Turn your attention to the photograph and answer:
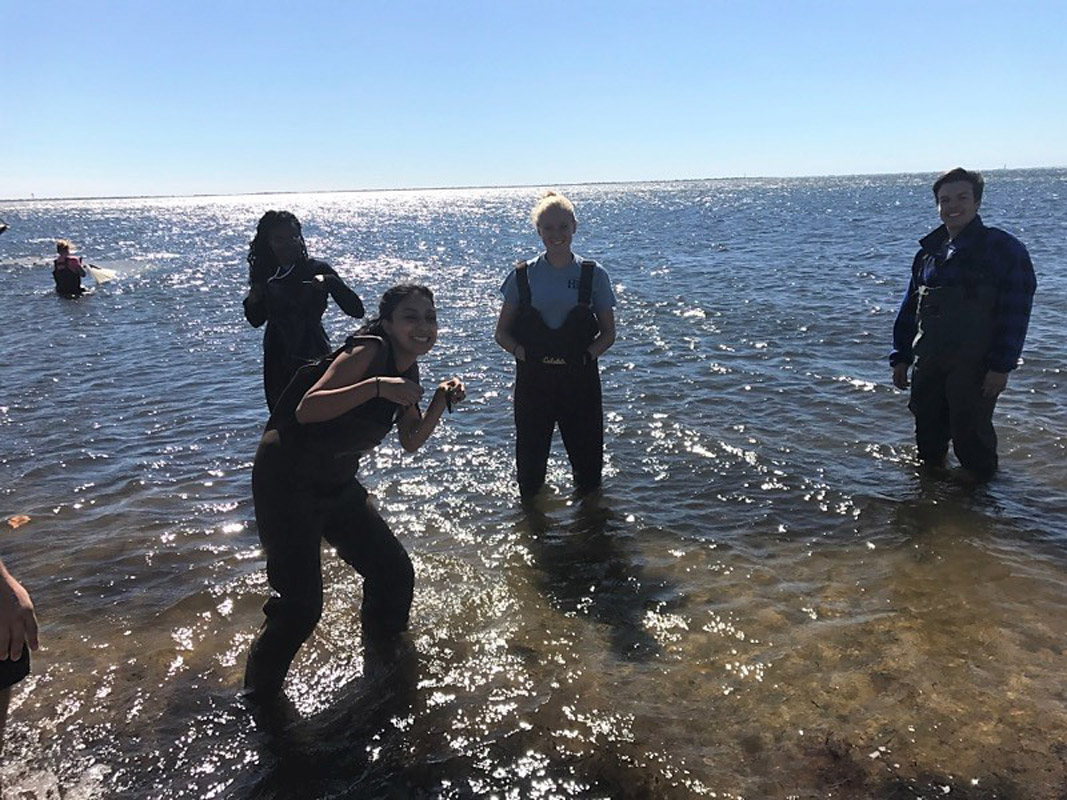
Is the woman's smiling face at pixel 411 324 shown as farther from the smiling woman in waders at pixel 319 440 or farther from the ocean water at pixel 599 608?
the ocean water at pixel 599 608

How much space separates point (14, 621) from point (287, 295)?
147 inches

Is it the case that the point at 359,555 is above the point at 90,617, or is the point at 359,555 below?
above

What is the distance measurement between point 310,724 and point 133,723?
1.10m

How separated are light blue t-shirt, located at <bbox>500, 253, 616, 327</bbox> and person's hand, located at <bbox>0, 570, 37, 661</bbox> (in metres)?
4.34

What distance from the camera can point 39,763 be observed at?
3898mm

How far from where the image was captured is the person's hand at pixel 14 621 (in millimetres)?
2537

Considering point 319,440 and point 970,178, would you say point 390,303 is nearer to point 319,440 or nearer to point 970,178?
point 319,440

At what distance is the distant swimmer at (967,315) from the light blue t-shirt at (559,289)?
3188mm

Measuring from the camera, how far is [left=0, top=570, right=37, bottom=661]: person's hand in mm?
2537

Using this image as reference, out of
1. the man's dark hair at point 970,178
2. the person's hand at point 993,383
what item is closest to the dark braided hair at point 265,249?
the man's dark hair at point 970,178

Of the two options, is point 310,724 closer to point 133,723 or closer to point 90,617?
point 133,723

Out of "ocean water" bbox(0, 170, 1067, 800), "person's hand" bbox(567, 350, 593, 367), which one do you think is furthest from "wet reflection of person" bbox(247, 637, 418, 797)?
"person's hand" bbox(567, 350, 593, 367)

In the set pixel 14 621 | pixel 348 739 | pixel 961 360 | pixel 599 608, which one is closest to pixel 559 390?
pixel 599 608

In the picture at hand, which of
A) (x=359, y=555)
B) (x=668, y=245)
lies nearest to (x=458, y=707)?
(x=359, y=555)
